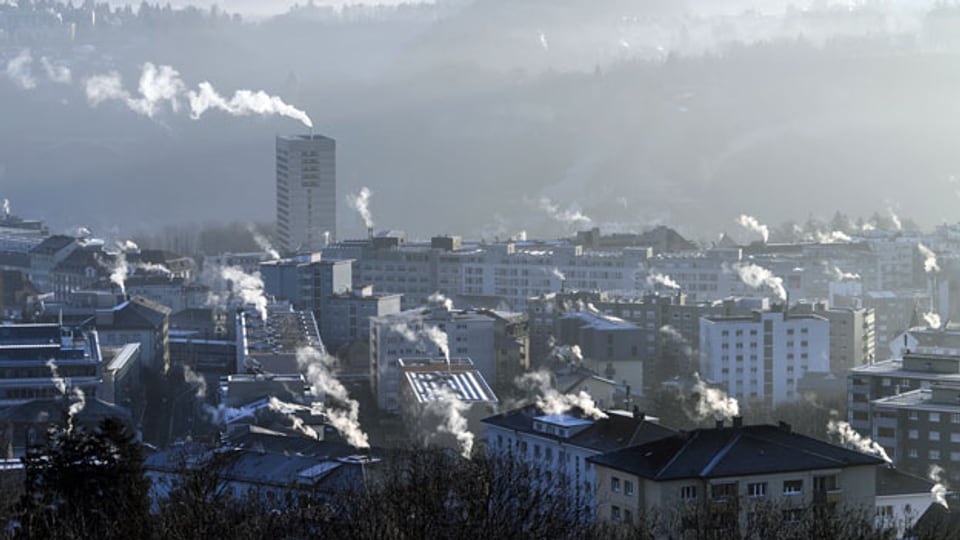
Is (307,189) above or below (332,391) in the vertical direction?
above

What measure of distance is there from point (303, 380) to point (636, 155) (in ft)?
111

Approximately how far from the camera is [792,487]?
32.6 feet

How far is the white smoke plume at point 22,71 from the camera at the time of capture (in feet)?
171

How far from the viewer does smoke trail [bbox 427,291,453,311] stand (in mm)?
21058

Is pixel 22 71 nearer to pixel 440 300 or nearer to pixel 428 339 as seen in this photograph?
pixel 440 300

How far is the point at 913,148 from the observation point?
47375 mm

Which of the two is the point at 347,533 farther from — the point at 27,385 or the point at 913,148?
the point at 913,148

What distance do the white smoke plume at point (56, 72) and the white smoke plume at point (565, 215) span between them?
44.4 feet

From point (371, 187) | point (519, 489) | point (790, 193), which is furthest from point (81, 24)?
point (519, 489)

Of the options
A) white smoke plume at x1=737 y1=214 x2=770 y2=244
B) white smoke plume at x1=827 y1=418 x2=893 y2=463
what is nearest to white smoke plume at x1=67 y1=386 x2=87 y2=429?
white smoke plume at x1=827 y1=418 x2=893 y2=463

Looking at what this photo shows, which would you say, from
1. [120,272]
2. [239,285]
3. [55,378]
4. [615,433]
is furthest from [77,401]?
[120,272]

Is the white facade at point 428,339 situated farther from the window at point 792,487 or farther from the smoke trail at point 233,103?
the smoke trail at point 233,103

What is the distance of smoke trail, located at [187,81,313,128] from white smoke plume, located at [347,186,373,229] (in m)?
3.48

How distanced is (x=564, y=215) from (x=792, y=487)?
1254 inches
